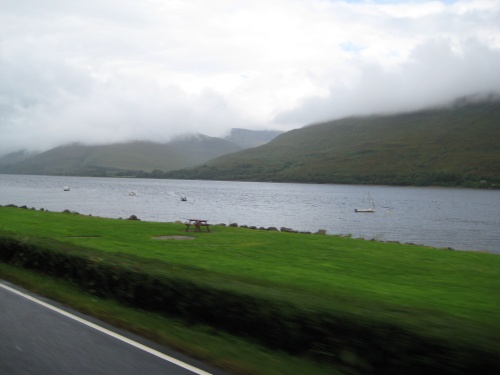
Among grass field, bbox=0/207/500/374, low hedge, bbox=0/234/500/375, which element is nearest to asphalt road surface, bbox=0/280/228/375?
grass field, bbox=0/207/500/374

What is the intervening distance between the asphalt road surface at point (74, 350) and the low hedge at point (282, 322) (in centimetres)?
128

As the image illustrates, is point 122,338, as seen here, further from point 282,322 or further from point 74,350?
point 282,322

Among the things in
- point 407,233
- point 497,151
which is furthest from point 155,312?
point 497,151

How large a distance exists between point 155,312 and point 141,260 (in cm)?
213

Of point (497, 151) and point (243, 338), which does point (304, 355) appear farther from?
point (497, 151)

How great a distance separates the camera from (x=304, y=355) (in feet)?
24.0

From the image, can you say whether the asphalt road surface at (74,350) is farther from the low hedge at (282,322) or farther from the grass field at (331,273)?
the low hedge at (282,322)

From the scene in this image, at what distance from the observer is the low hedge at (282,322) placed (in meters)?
6.00

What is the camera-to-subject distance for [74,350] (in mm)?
7301

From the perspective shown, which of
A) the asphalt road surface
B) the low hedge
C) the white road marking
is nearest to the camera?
the low hedge

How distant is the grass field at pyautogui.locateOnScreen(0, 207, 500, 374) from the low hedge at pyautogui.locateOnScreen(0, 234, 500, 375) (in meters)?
0.08

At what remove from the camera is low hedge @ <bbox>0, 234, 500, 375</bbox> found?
6004mm

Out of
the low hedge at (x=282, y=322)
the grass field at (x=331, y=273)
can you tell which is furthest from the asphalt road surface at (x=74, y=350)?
the low hedge at (x=282, y=322)

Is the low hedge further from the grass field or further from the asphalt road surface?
the asphalt road surface
